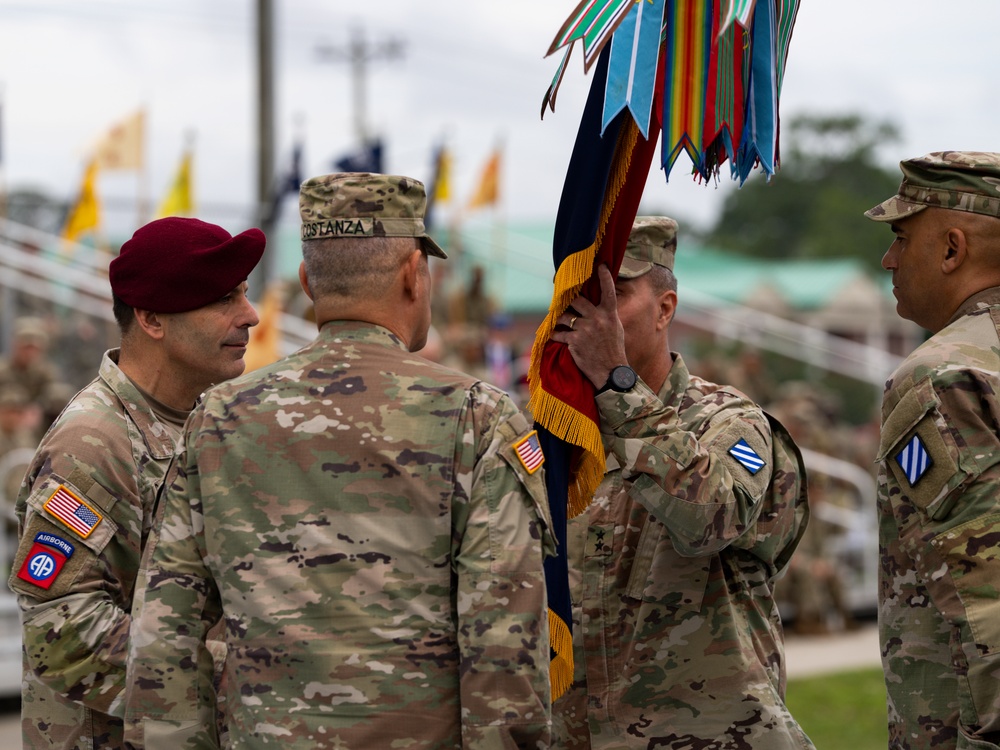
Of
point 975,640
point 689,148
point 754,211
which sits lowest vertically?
point 754,211

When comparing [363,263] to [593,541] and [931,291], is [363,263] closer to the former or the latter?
[593,541]

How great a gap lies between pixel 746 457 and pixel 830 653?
8709 millimetres

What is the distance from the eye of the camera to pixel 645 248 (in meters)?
3.50

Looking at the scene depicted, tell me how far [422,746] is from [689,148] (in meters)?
1.50

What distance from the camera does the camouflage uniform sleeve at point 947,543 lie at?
2730 millimetres

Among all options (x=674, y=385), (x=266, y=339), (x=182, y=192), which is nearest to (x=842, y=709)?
(x=266, y=339)

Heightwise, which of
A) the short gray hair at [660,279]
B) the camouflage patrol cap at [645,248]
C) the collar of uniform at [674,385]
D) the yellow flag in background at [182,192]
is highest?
the camouflage patrol cap at [645,248]

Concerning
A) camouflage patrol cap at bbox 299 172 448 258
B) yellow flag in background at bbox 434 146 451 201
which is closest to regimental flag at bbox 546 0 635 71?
camouflage patrol cap at bbox 299 172 448 258

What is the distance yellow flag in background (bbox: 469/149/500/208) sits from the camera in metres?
18.3

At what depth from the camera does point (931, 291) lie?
315 cm

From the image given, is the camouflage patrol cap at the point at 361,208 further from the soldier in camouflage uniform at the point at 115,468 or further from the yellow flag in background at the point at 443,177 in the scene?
the yellow flag in background at the point at 443,177

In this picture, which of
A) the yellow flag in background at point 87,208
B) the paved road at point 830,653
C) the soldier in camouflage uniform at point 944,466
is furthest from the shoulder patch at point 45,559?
the yellow flag in background at point 87,208

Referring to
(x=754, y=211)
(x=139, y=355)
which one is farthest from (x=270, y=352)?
(x=754, y=211)

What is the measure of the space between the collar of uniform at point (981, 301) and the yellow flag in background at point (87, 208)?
491 inches
